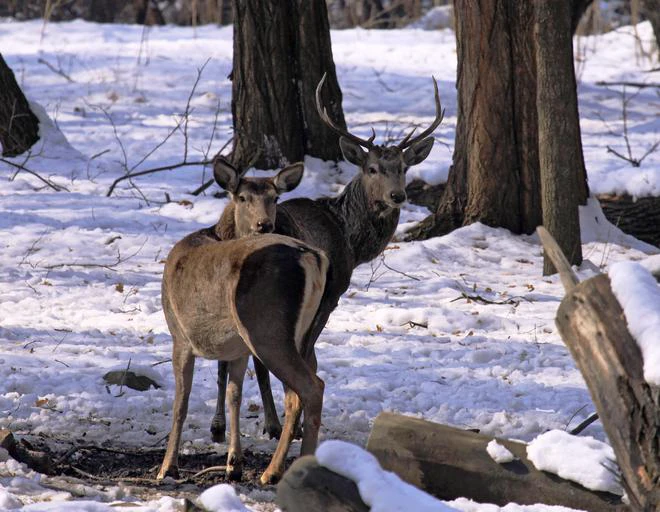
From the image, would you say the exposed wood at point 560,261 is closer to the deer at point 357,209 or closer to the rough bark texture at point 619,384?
the rough bark texture at point 619,384

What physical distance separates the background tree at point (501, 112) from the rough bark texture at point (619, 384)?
7.38 m

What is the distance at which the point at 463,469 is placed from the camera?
5070 millimetres

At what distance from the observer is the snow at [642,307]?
3.82 meters

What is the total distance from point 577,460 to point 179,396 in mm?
2503

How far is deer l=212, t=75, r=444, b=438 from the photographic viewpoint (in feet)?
26.1

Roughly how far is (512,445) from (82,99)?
44.3 ft

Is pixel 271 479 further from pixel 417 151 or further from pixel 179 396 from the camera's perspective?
pixel 417 151

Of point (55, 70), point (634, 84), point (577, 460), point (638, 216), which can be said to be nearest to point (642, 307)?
point (577, 460)

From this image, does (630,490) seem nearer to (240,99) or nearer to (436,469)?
(436,469)

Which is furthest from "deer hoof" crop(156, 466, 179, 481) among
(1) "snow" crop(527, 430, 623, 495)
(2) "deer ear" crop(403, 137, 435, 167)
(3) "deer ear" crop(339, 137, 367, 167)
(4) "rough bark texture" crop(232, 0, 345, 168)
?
(4) "rough bark texture" crop(232, 0, 345, 168)

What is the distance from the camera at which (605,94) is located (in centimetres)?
1834

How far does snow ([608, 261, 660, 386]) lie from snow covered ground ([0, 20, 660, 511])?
7.38 feet

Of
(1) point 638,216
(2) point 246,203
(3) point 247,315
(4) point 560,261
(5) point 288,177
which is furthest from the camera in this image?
(1) point 638,216

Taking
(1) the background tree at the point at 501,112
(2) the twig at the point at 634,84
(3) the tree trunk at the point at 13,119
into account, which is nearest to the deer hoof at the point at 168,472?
(1) the background tree at the point at 501,112
